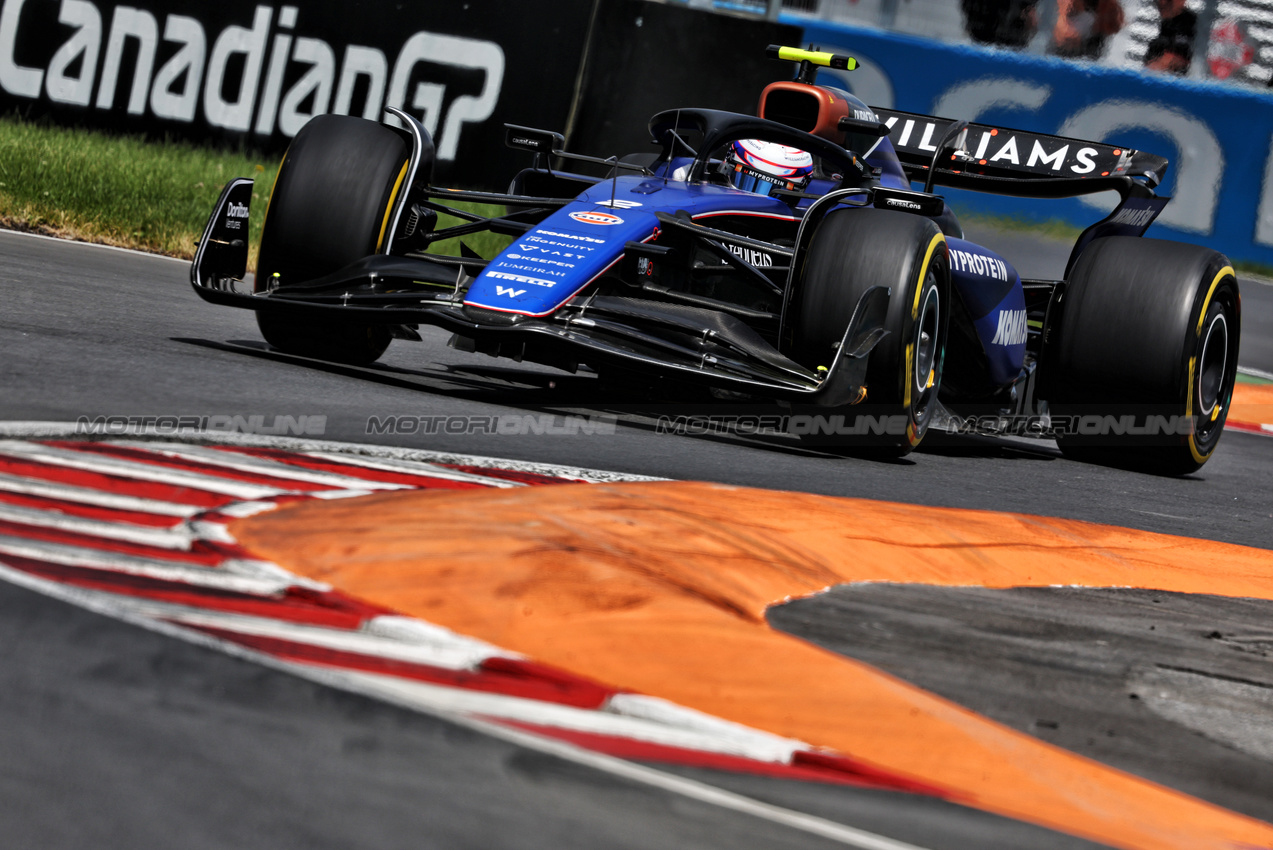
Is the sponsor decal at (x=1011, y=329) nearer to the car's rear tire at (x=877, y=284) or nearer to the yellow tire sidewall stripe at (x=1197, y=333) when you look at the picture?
the yellow tire sidewall stripe at (x=1197, y=333)

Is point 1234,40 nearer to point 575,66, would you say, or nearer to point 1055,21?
point 1055,21

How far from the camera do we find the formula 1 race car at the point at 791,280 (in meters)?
5.58

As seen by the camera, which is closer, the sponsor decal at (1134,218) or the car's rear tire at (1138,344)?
the car's rear tire at (1138,344)

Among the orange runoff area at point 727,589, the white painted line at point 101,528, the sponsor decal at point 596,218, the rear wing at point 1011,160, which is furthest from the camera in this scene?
the rear wing at point 1011,160

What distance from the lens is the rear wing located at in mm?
7828

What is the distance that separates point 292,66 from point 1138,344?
7435 millimetres

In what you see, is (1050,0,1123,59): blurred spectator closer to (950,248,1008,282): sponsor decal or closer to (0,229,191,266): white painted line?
(0,229,191,266): white painted line

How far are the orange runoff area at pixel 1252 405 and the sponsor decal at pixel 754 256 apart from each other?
6276mm

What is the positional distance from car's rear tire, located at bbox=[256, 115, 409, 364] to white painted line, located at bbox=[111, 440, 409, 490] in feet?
7.25

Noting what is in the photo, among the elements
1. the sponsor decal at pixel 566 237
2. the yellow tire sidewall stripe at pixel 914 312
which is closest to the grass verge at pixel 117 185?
the sponsor decal at pixel 566 237

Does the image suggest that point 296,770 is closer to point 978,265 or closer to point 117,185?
point 978,265

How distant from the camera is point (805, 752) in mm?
2316

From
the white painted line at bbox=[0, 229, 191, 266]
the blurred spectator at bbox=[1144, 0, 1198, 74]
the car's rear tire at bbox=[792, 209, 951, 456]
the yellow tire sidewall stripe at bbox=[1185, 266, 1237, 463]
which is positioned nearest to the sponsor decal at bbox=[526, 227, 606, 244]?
the car's rear tire at bbox=[792, 209, 951, 456]

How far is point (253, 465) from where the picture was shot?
3807mm
